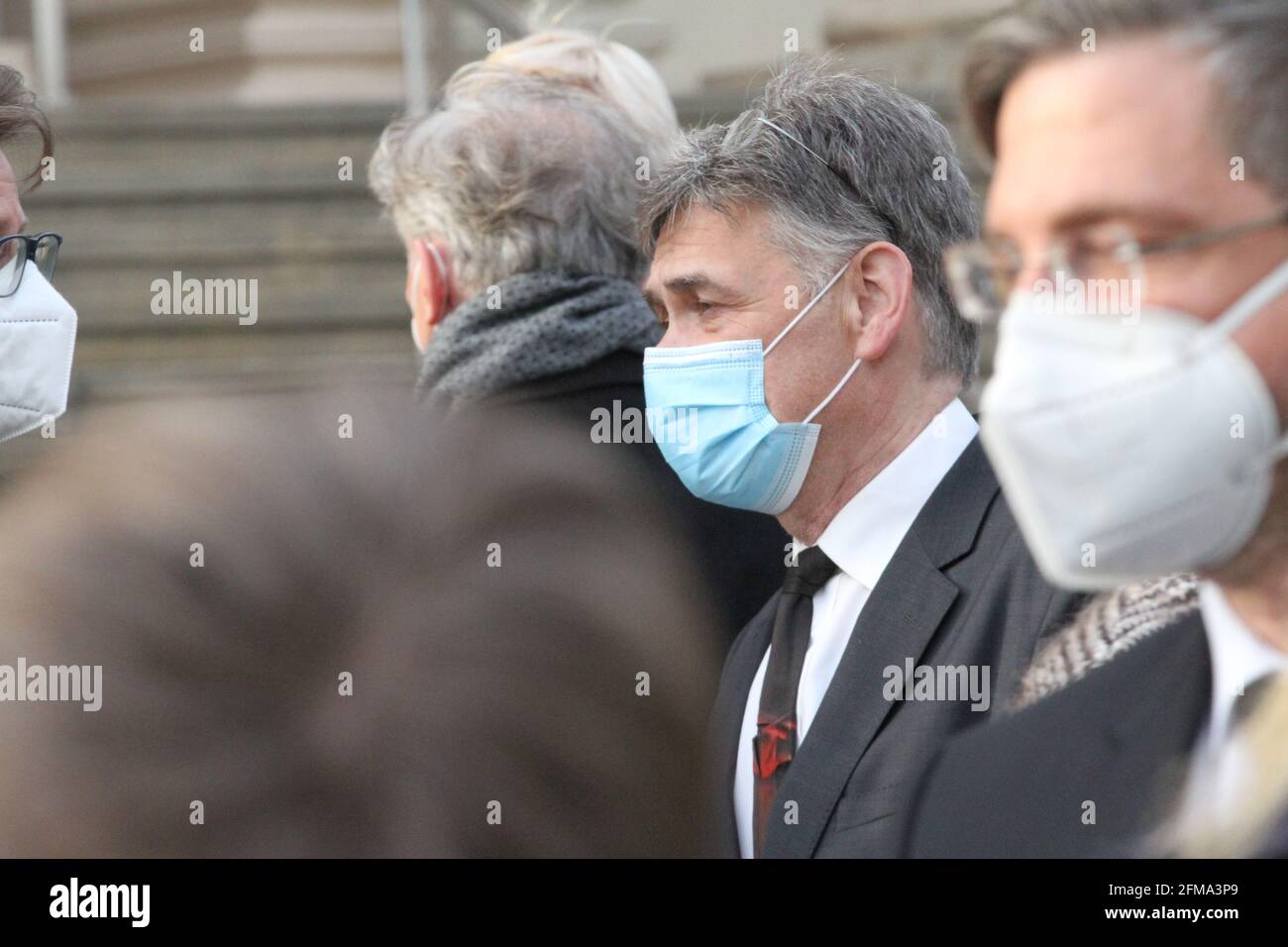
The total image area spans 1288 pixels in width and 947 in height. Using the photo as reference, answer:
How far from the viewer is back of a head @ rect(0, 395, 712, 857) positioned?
1.04 meters

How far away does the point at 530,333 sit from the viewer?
11.2ft

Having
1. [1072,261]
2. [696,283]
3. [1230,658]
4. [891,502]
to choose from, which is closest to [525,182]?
[696,283]

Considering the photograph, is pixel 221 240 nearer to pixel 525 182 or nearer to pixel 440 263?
pixel 440 263

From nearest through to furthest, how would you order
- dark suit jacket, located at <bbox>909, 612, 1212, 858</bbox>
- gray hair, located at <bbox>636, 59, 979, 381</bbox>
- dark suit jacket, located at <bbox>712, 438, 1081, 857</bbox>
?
dark suit jacket, located at <bbox>909, 612, 1212, 858</bbox>
dark suit jacket, located at <bbox>712, 438, 1081, 857</bbox>
gray hair, located at <bbox>636, 59, 979, 381</bbox>

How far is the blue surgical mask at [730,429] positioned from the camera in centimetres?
310

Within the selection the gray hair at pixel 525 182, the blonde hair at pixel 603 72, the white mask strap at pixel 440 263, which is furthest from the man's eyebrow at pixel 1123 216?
the white mask strap at pixel 440 263

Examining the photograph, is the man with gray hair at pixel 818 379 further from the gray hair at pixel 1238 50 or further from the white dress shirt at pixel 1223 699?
the gray hair at pixel 1238 50

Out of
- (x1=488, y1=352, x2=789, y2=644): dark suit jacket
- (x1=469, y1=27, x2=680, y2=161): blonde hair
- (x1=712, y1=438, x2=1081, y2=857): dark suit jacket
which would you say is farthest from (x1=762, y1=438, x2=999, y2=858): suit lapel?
(x1=469, y1=27, x2=680, y2=161): blonde hair

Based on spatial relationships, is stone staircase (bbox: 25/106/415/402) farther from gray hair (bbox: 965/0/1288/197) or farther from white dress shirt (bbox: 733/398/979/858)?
gray hair (bbox: 965/0/1288/197)

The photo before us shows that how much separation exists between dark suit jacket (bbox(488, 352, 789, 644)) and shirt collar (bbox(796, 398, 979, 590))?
42 cm

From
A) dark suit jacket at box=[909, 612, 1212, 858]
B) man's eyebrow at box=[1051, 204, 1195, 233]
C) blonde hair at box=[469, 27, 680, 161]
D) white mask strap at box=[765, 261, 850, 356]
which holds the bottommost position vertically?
dark suit jacket at box=[909, 612, 1212, 858]

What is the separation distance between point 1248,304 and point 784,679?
4.15 feet
